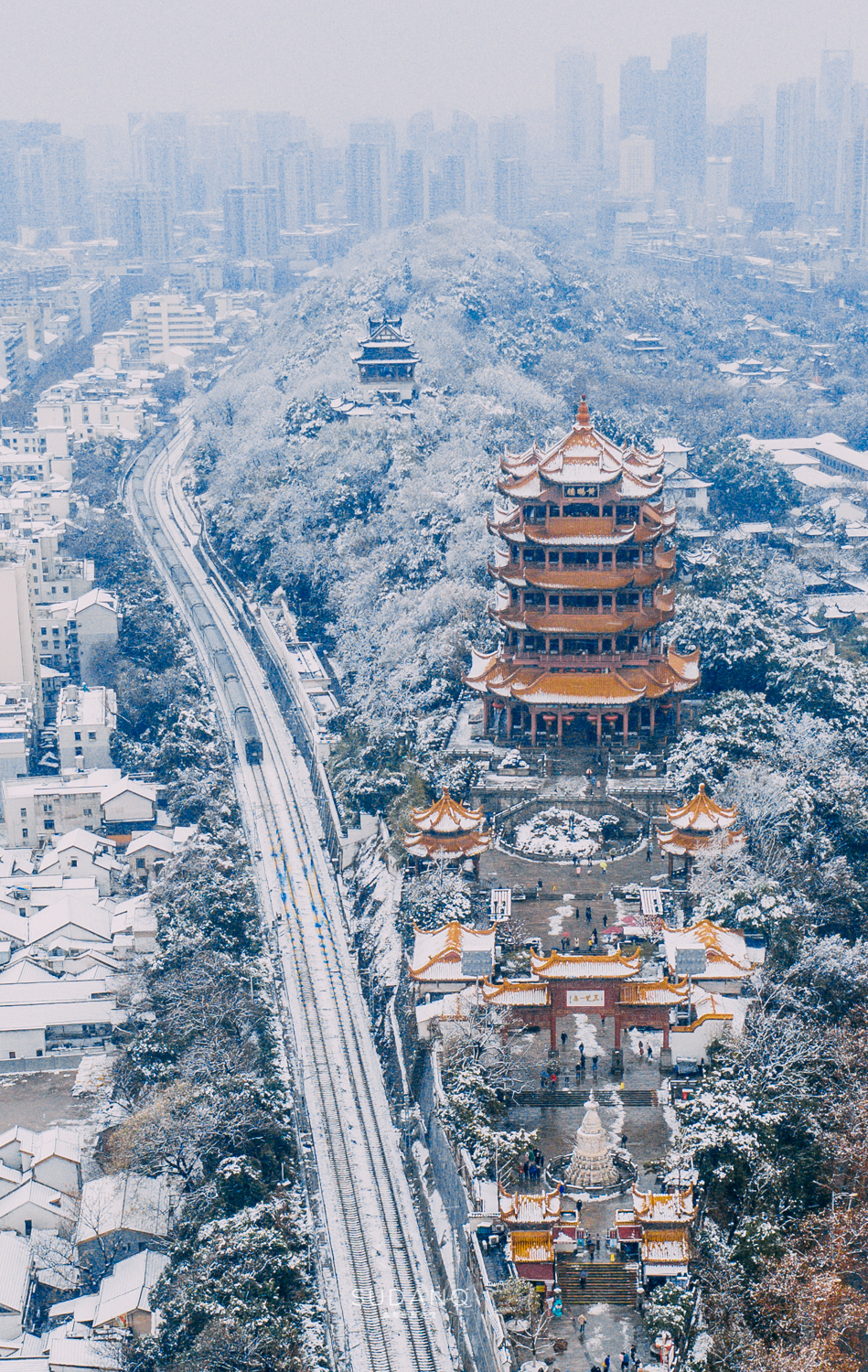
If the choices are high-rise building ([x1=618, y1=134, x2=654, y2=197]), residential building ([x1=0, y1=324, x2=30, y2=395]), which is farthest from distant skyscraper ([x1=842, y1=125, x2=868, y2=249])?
residential building ([x1=0, y1=324, x2=30, y2=395])

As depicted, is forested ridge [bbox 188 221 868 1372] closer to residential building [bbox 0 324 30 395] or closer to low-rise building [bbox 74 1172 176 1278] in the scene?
low-rise building [bbox 74 1172 176 1278]

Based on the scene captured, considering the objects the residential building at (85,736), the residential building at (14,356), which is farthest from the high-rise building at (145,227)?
the residential building at (85,736)

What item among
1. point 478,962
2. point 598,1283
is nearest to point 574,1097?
point 478,962

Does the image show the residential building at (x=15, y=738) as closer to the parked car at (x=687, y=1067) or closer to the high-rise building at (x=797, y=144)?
the parked car at (x=687, y=1067)

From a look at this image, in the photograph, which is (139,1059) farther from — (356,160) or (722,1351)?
(356,160)

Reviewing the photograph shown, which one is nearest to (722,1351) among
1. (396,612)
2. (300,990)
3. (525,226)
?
(300,990)

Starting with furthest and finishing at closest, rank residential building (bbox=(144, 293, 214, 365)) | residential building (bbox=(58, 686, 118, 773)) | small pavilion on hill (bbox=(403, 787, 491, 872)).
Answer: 1. residential building (bbox=(144, 293, 214, 365))
2. residential building (bbox=(58, 686, 118, 773))
3. small pavilion on hill (bbox=(403, 787, 491, 872))

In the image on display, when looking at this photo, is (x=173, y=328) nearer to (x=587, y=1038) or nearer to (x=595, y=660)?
(x=595, y=660)
